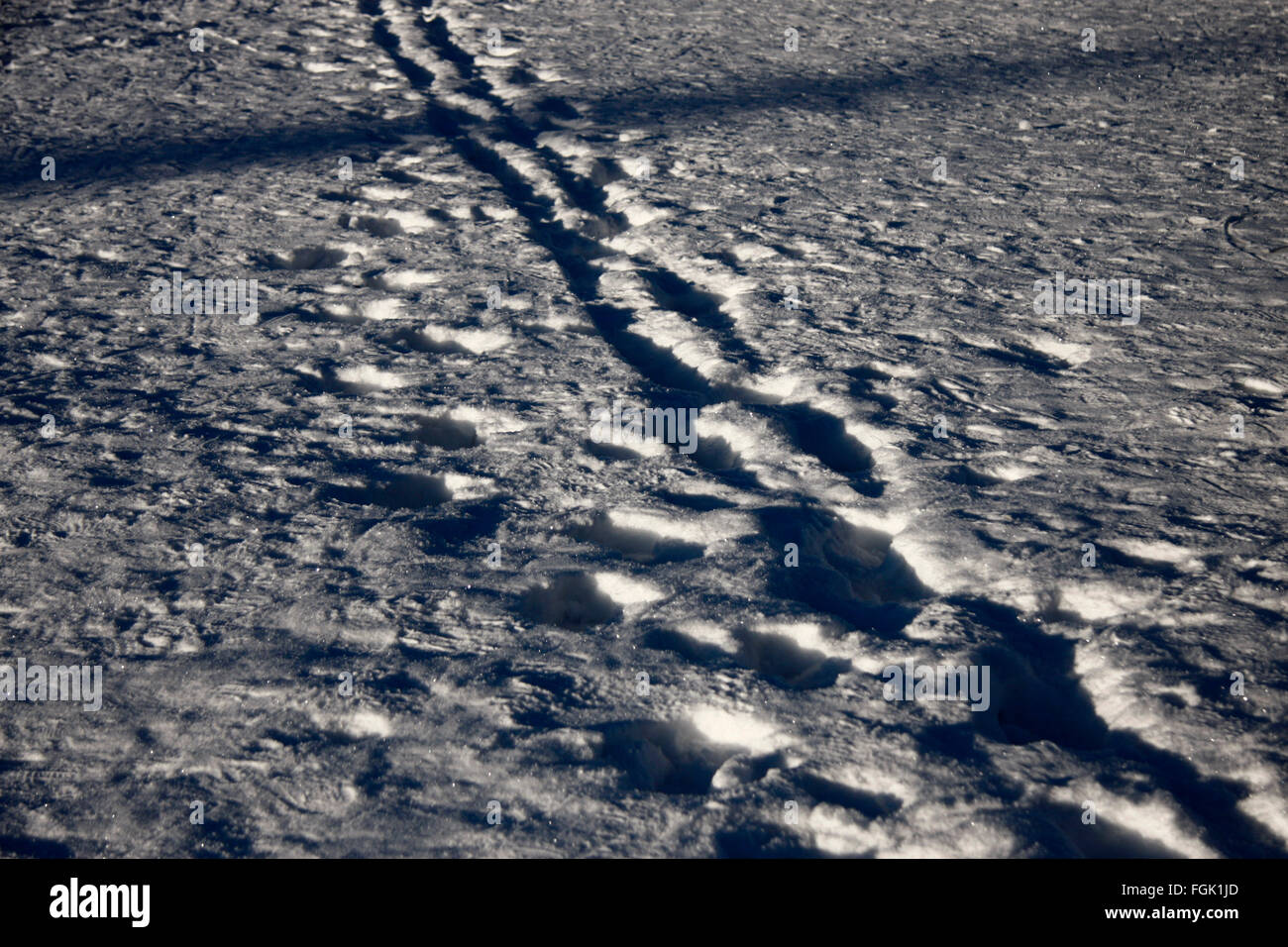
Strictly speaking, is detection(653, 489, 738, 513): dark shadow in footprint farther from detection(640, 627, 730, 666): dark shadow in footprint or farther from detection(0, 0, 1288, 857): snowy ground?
detection(640, 627, 730, 666): dark shadow in footprint

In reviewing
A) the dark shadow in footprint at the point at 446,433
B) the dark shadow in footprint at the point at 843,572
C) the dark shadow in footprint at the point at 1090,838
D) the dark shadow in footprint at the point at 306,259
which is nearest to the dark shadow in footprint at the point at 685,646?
the dark shadow in footprint at the point at 843,572

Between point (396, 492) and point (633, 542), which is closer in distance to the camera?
point (633, 542)

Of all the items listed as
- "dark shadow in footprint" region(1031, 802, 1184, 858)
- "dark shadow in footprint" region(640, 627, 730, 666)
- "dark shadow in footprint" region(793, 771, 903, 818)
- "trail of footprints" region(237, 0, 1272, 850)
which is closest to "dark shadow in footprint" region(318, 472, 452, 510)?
"trail of footprints" region(237, 0, 1272, 850)

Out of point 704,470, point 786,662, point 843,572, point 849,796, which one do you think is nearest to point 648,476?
point 704,470

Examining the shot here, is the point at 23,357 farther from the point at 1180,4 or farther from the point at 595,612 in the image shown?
the point at 1180,4

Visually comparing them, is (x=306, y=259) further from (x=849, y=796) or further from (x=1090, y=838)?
(x=1090, y=838)

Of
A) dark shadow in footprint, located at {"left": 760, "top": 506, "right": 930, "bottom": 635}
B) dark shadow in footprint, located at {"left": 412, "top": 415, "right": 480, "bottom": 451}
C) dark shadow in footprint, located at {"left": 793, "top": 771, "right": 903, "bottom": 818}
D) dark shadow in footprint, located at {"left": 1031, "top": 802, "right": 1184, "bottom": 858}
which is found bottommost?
dark shadow in footprint, located at {"left": 1031, "top": 802, "right": 1184, "bottom": 858}

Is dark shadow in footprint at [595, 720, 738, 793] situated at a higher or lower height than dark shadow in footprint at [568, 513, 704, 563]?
lower

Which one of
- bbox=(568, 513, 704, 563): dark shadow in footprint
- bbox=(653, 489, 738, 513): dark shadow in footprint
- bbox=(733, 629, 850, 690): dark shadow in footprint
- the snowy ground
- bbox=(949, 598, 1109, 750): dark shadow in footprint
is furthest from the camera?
bbox=(653, 489, 738, 513): dark shadow in footprint
